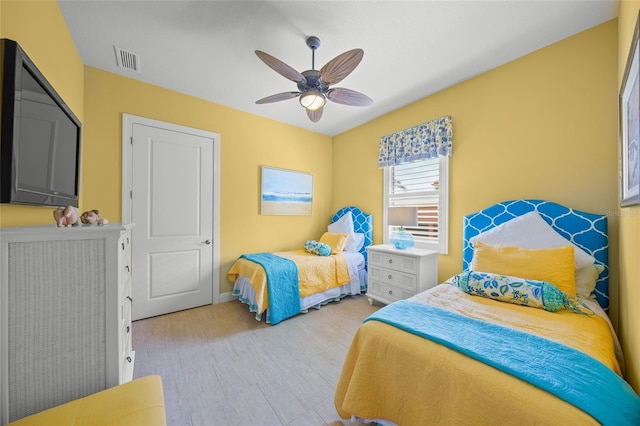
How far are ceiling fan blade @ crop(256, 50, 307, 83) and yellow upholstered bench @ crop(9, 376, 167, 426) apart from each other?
1.97 m

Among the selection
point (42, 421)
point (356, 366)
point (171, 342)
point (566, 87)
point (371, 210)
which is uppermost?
point (566, 87)

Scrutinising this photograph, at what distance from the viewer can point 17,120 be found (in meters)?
1.07

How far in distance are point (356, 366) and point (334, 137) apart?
392 cm

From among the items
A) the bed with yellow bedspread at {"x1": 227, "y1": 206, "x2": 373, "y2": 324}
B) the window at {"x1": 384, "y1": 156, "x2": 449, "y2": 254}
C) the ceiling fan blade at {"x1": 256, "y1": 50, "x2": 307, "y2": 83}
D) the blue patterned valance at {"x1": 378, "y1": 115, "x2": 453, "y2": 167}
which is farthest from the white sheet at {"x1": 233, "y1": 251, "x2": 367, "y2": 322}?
the ceiling fan blade at {"x1": 256, "y1": 50, "x2": 307, "y2": 83}

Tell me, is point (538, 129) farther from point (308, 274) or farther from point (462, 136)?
point (308, 274)

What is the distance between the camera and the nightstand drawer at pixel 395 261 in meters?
2.64

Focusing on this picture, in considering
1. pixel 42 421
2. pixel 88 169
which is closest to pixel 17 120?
pixel 42 421

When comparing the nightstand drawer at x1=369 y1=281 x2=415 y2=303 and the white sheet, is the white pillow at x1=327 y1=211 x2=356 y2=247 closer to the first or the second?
the white sheet

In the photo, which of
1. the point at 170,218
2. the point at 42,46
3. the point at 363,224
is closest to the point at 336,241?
the point at 363,224

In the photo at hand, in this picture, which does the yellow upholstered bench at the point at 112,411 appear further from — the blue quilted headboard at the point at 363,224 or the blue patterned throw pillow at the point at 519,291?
the blue quilted headboard at the point at 363,224

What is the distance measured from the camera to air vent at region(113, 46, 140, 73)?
85.9 inches

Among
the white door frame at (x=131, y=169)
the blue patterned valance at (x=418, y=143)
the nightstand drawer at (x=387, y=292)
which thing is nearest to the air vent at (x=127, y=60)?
the white door frame at (x=131, y=169)

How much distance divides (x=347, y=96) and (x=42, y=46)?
212 cm

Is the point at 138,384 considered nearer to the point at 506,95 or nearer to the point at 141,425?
the point at 141,425
